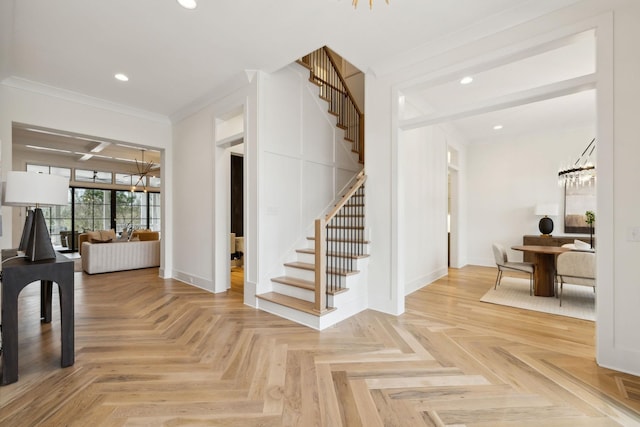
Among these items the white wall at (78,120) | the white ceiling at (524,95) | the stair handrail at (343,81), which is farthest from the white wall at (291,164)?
the white wall at (78,120)

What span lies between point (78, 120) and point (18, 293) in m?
3.55

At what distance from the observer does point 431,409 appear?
1.78 m

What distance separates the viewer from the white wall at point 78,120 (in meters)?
3.94

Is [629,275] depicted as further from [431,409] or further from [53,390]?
[53,390]

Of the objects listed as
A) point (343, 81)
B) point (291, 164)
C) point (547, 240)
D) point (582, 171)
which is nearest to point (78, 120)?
point (291, 164)

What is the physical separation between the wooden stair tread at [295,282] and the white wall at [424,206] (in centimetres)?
142

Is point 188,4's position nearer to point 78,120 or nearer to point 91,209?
point 78,120

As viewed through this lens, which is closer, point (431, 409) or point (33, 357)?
point (431, 409)

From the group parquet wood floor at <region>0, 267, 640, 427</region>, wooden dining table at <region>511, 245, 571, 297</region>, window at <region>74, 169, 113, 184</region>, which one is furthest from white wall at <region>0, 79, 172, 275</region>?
wooden dining table at <region>511, 245, 571, 297</region>

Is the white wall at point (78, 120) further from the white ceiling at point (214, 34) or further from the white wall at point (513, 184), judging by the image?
the white wall at point (513, 184)

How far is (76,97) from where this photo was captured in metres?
4.43

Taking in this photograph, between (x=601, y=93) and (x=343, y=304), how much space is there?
292 centimetres

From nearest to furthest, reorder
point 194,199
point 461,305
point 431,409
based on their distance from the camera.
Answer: point 431,409 → point 461,305 → point 194,199

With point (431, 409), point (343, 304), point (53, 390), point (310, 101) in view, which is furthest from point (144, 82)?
point (431, 409)
